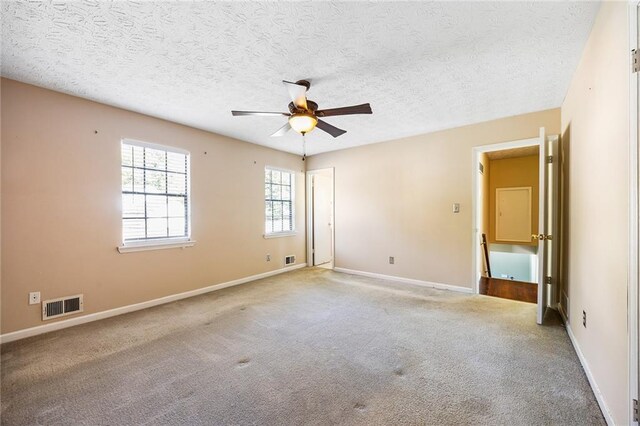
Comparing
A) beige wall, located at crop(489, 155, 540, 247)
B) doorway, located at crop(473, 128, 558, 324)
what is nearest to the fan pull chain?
doorway, located at crop(473, 128, 558, 324)

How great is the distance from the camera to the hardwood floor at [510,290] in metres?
3.91

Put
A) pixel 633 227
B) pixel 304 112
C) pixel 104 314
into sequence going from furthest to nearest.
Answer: pixel 104 314, pixel 304 112, pixel 633 227

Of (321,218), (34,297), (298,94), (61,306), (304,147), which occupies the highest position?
(304,147)

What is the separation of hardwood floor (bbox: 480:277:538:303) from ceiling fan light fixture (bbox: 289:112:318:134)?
3.71 m

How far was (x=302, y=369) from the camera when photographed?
2.16m

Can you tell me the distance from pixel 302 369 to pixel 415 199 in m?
3.45

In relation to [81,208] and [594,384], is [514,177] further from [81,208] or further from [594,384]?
[81,208]

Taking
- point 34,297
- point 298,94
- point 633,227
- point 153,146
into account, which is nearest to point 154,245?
point 34,297

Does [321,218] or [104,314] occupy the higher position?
[321,218]

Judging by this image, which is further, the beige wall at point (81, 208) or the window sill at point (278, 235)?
the window sill at point (278, 235)

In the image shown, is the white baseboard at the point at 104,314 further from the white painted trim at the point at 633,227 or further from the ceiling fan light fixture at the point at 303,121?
the white painted trim at the point at 633,227

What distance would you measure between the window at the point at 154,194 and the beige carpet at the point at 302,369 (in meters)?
1.07

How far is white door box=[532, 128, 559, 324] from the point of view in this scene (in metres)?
2.95

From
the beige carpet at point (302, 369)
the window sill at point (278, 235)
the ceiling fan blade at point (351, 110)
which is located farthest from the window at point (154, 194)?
the ceiling fan blade at point (351, 110)
